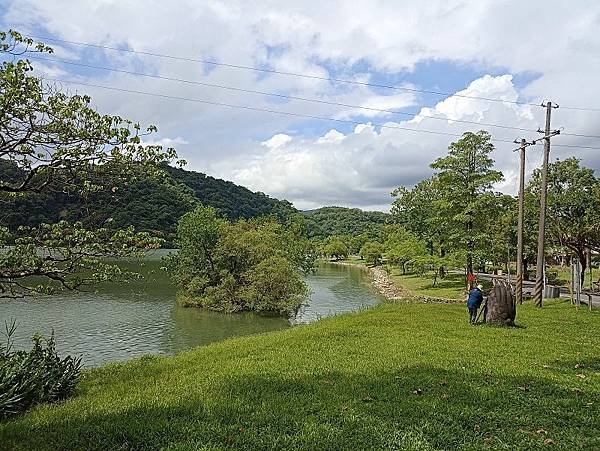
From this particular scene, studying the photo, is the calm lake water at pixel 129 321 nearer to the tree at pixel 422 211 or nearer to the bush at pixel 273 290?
the bush at pixel 273 290

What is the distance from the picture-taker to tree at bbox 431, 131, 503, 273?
113 feet

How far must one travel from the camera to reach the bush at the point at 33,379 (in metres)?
7.61

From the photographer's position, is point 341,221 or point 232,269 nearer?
point 232,269

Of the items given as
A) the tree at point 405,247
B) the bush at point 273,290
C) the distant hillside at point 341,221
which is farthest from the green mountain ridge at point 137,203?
the distant hillside at point 341,221

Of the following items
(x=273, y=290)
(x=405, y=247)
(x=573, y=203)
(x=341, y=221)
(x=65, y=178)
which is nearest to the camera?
(x=65, y=178)

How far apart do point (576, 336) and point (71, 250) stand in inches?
543

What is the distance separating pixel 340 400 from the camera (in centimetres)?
763

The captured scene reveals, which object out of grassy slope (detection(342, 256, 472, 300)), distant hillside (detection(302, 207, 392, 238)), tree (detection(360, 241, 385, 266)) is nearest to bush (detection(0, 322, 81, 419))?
grassy slope (detection(342, 256, 472, 300))

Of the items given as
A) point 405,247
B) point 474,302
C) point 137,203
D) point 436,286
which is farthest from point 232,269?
point 474,302

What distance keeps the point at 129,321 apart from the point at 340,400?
22409mm

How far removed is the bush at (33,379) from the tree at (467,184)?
29240 mm

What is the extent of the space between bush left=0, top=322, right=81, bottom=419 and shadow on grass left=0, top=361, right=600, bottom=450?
618 millimetres

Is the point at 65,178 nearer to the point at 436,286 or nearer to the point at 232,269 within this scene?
the point at 232,269

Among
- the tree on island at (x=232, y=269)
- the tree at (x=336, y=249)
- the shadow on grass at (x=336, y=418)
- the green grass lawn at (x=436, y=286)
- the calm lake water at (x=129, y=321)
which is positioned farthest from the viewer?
the tree at (x=336, y=249)
